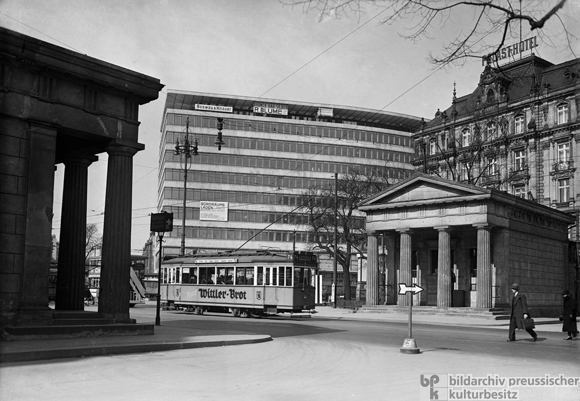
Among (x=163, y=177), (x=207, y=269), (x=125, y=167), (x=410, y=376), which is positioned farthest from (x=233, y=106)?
(x=410, y=376)

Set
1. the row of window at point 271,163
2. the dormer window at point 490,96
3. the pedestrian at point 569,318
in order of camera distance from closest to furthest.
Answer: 1. the pedestrian at point 569,318
2. the dormer window at point 490,96
3. the row of window at point 271,163

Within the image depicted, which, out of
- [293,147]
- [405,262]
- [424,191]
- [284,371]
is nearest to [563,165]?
[424,191]

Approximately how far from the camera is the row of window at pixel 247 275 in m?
33.2

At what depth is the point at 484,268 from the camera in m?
35.9

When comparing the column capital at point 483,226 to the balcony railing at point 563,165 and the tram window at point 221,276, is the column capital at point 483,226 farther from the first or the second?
the balcony railing at point 563,165

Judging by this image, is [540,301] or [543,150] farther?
[543,150]

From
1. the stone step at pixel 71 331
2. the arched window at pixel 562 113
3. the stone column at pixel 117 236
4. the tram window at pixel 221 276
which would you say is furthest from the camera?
the arched window at pixel 562 113

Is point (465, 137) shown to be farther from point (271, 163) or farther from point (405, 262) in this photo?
point (405, 262)

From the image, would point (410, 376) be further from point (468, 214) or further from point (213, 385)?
point (468, 214)

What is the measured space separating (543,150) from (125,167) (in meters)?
58.9

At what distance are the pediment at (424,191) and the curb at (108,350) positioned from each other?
21.7m

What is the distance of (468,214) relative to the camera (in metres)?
36.6

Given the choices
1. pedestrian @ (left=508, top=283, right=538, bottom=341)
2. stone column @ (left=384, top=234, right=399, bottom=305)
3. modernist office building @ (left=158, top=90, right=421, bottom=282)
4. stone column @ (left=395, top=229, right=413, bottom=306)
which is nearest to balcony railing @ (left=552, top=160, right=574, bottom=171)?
modernist office building @ (left=158, top=90, right=421, bottom=282)

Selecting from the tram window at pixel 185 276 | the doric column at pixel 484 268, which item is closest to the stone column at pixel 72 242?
the tram window at pixel 185 276
